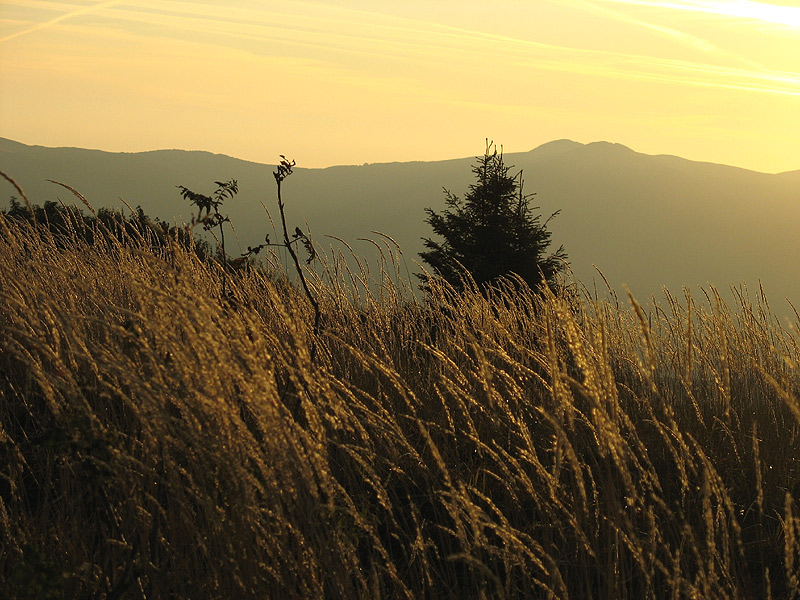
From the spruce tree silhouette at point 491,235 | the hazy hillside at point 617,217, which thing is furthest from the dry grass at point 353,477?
the hazy hillside at point 617,217

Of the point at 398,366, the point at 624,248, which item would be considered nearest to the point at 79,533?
the point at 398,366

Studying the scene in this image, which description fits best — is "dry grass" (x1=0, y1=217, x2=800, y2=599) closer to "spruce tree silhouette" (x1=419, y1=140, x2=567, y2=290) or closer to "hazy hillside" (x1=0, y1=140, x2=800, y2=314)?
"spruce tree silhouette" (x1=419, y1=140, x2=567, y2=290)

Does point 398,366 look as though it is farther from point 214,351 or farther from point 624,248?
point 624,248

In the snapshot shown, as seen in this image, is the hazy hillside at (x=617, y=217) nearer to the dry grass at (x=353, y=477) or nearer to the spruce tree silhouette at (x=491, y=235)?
the spruce tree silhouette at (x=491, y=235)

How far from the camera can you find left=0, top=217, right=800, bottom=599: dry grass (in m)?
1.65

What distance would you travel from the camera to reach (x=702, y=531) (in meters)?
2.29

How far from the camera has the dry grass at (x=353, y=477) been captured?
1.65 metres

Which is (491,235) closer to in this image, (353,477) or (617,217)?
(353,477)

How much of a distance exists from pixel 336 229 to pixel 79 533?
6759 inches

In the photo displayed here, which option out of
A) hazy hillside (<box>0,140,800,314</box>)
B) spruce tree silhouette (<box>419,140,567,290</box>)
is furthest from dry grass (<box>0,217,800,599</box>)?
hazy hillside (<box>0,140,800,314</box>)

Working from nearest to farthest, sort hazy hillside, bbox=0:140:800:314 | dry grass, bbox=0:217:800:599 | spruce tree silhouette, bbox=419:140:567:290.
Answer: dry grass, bbox=0:217:800:599 → spruce tree silhouette, bbox=419:140:567:290 → hazy hillside, bbox=0:140:800:314

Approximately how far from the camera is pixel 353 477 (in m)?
2.35

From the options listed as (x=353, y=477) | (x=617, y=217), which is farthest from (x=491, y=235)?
(x=617, y=217)

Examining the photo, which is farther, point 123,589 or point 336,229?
point 336,229
